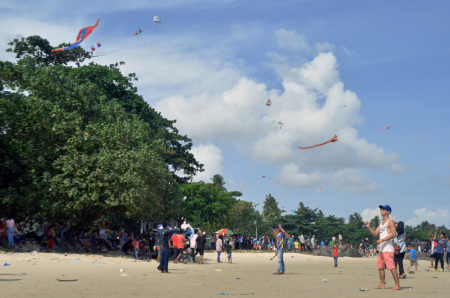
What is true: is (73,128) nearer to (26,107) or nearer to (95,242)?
(26,107)

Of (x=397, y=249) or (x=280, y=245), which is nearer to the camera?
(x=397, y=249)

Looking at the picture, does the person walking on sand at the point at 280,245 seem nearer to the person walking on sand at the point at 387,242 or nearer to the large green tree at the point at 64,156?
the person walking on sand at the point at 387,242

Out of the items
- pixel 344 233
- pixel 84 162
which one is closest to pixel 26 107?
pixel 84 162

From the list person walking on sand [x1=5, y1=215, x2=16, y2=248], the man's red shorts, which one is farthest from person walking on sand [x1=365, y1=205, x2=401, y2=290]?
person walking on sand [x1=5, y1=215, x2=16, y2=248]

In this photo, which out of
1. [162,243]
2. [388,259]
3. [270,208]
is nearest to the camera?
[388,259]

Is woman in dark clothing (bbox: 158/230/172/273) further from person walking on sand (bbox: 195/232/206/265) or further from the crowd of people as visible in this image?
person walking on sand (bbox: 195/232/206/265)

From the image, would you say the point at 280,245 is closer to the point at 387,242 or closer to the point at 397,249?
the point at 397,249

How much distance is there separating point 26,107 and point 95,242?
310 inches

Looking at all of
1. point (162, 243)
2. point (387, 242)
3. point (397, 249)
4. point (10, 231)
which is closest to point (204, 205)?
point (10, 231)

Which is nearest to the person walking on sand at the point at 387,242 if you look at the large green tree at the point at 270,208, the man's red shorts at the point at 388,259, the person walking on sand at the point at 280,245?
the man's red shorts at the point at 388,259

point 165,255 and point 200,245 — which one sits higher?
point 200,245

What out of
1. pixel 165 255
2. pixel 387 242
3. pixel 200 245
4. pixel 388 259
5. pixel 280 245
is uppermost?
pixel 387 242

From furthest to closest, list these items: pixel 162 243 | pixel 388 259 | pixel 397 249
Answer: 1. pixel 162 243
2. pixel 397 249
3. pixel 388 259

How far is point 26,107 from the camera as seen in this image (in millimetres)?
24281
